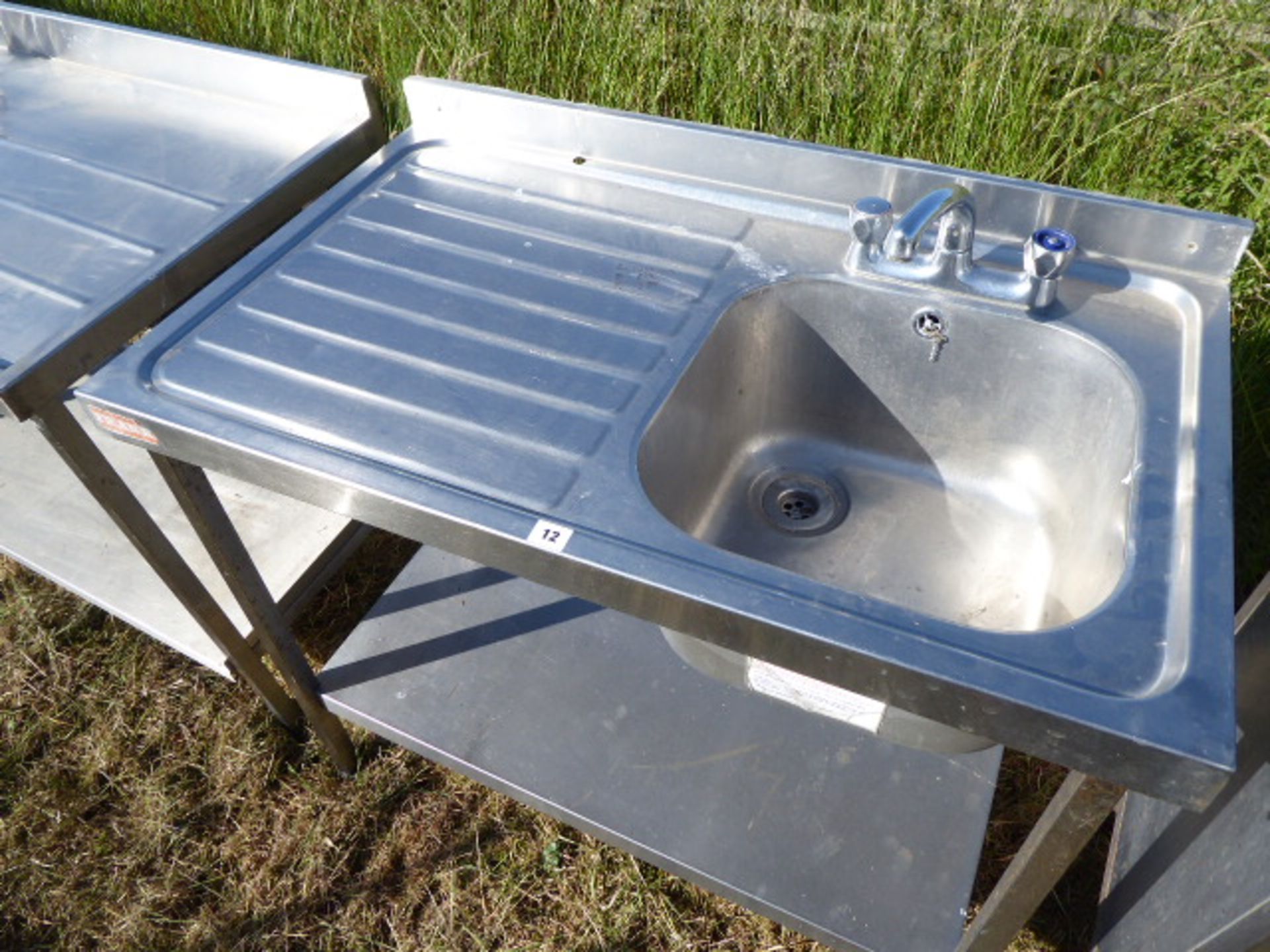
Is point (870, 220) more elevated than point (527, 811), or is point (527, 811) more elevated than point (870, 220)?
point (870, 220)

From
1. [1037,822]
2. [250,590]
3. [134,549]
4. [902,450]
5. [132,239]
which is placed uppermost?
[132,239]

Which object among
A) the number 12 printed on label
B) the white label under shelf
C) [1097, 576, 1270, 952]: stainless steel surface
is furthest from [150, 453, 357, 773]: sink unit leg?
[1097, 576, 1270, 952]: stainless steel surface

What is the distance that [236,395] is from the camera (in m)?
1.13

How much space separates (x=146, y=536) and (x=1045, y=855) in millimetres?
1413

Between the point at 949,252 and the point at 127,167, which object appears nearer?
the point at 949,252

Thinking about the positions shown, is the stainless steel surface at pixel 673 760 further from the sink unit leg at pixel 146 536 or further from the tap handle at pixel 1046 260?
the tap handle at pixel 1046 260

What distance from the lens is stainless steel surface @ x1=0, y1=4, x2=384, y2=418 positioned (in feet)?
4.57

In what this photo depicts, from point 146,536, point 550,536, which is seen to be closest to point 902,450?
point 550,536

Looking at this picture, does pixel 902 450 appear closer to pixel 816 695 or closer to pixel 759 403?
pixel 759 403

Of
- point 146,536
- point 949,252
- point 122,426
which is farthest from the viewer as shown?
point 146,536

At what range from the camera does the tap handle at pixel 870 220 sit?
1.27 m

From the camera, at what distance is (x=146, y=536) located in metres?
1.53

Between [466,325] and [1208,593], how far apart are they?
3.00ft

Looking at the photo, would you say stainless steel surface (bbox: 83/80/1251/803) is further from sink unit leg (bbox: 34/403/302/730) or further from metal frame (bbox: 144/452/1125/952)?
sink unit leg (bbox: 34/403/302/730)
